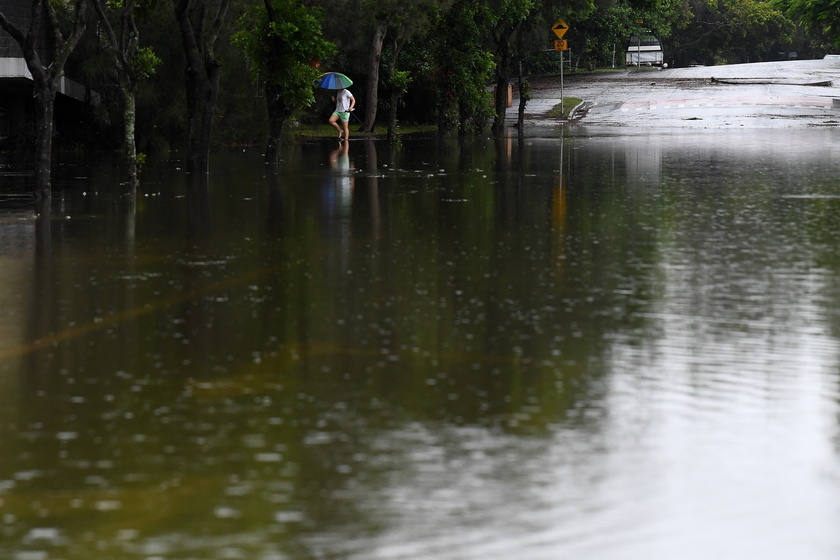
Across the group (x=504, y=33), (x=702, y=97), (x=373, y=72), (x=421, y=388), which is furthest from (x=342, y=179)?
(x=702, y=97)

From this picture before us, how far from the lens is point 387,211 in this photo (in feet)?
55.9

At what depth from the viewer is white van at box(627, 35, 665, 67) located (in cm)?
9106

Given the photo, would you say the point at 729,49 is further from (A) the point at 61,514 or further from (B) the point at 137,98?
(A) the point at 61,514

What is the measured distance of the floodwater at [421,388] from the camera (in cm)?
523

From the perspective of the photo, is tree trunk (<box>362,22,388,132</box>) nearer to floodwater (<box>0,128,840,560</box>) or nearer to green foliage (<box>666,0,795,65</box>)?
floodwater (<box>0,128,840,560</box>)

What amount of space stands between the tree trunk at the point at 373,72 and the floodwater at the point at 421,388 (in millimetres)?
22391

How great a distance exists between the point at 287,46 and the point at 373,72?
49.3ft

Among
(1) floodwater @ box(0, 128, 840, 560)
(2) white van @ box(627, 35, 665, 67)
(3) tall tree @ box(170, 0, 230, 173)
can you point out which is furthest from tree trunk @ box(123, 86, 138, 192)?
(2) white van @ box(627, 35, 665, 67)

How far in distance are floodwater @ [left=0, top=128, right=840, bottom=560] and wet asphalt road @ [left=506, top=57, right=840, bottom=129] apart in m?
34.4

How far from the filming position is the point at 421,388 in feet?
24.4

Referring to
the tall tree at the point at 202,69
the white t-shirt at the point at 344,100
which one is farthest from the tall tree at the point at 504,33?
the tall tree at the point at 202,69

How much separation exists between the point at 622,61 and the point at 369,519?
87.4m

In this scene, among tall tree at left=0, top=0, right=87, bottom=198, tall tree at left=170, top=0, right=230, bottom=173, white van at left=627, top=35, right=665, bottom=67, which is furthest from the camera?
white van at left=627, top=35, right=665, bottom=67

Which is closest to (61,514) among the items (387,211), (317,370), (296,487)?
(296,487)
